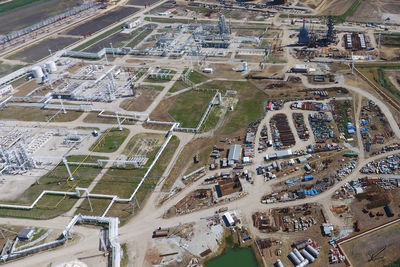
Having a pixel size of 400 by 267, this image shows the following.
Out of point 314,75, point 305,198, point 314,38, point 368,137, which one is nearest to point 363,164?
point 368,137

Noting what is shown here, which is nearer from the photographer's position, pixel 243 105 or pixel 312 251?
pixel 312 251

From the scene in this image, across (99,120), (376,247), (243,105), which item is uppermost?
(243,105)

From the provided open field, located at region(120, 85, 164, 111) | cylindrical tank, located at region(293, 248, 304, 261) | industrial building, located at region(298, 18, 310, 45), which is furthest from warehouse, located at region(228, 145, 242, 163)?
industrial building, located at region(298, 18, 310, 45)

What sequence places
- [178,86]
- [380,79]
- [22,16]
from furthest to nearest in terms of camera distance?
[22,16] < [178,86] < [380,79]

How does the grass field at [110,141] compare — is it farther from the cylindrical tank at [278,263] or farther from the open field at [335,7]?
the open field at [335,7]

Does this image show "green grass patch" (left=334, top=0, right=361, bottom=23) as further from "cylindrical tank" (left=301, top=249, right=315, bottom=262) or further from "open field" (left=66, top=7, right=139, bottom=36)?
"cylindrical tank" (left=301, top=249, right=315, bottom=262)

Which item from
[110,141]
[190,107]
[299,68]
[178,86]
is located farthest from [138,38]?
[110,141]

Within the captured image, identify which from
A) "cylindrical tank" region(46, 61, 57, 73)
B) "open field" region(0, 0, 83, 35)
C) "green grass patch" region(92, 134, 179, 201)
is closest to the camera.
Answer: "green grass patch" region(92, 134, 179, 201)

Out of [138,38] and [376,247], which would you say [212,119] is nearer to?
[376,247]
